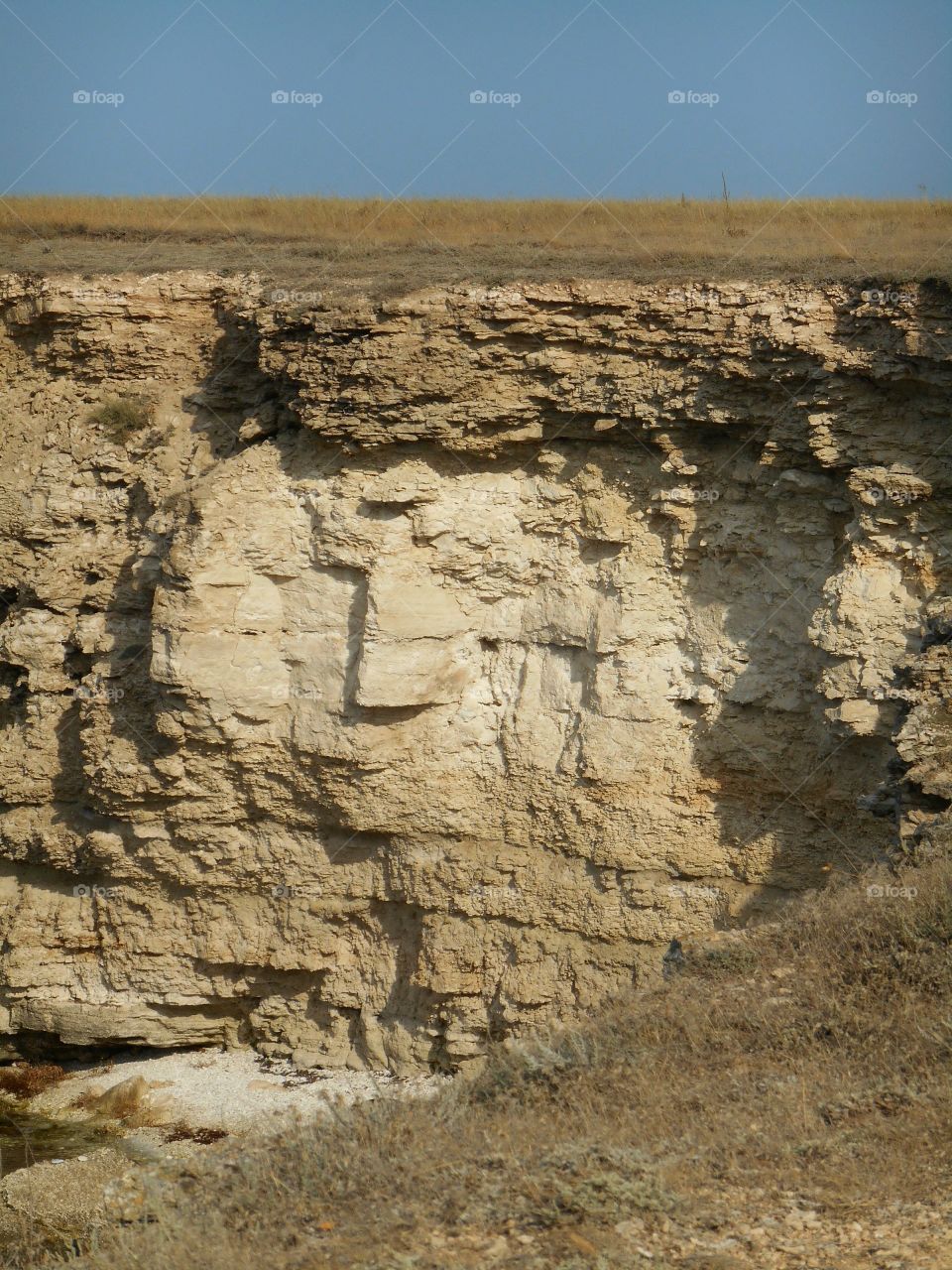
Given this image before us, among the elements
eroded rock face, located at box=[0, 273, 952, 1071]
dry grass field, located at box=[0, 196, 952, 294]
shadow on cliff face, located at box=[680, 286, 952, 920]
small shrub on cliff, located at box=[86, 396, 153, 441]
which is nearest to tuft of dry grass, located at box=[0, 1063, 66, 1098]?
eroded rock face, located at box=[0, 273, 952, 1071]

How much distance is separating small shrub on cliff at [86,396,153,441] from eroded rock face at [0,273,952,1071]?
0.53 ft

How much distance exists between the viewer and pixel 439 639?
13.1 meters

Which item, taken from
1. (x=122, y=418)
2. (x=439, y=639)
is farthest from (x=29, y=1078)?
(x=122, y=418)

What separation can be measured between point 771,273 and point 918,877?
21.0 feet

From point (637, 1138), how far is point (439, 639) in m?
7.20

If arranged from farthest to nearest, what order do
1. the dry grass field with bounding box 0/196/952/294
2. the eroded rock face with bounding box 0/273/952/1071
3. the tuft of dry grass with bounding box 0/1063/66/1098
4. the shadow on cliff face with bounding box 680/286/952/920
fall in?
the tuft of dry grass with bounding box 0/1063/66/1098, the dry grass field with bounding box 0/196/952/294, the eroded rock face with bounding box 0/273/952/1071, the shadow on cliff face with bounding box 680/286/952/920

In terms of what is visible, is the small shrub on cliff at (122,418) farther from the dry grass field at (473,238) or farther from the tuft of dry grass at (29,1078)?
the tuft of dry grass at (29,1078)

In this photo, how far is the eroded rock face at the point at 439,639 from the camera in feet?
39.2

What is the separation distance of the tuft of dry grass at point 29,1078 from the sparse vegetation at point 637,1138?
838 cm

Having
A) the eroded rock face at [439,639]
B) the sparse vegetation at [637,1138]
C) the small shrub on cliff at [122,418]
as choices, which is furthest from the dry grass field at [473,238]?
the sparse vegetation at [637,1138]

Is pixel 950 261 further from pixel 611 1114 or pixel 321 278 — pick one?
pixel 611 1114

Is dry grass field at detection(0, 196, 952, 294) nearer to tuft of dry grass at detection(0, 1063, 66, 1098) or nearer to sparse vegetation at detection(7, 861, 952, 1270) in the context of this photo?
sparse vegetation at detection(7, 861, 952, 1270)

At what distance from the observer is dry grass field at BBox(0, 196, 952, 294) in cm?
1290

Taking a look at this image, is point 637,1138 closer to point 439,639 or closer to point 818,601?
point 818,601
